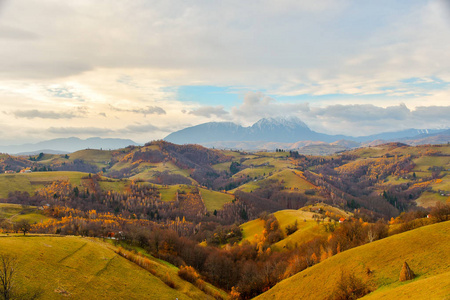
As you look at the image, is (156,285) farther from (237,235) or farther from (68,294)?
(237,235)

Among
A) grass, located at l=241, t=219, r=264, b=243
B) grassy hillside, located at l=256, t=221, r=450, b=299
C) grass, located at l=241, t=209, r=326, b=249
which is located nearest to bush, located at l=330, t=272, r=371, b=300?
grassy hillside, located at l=256, t=221, r=450, b=299

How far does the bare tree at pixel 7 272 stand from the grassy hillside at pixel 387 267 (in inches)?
1922

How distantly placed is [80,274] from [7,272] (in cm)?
1213

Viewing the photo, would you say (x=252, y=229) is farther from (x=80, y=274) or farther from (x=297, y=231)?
(x=80, y=274)

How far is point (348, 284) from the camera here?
44781 mm

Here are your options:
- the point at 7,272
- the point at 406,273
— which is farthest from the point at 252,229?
the point at 7,272

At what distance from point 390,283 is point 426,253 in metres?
9.93

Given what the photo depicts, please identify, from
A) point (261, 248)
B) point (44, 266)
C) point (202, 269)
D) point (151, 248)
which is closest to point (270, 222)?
point (261, 248)

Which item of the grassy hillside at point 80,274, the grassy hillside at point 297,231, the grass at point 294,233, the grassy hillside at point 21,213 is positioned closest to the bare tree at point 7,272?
the grassy hillside at point 80,274

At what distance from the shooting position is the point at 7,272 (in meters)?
44.1

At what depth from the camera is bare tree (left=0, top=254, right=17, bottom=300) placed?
117 feet

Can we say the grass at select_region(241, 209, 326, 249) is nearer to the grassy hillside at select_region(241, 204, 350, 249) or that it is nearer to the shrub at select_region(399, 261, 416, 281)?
the grassy hillside at select_region(241, 204, 350, 249)

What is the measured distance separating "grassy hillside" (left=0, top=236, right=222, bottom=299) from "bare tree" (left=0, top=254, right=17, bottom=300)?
1.28m

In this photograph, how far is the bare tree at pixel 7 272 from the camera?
117 feet
